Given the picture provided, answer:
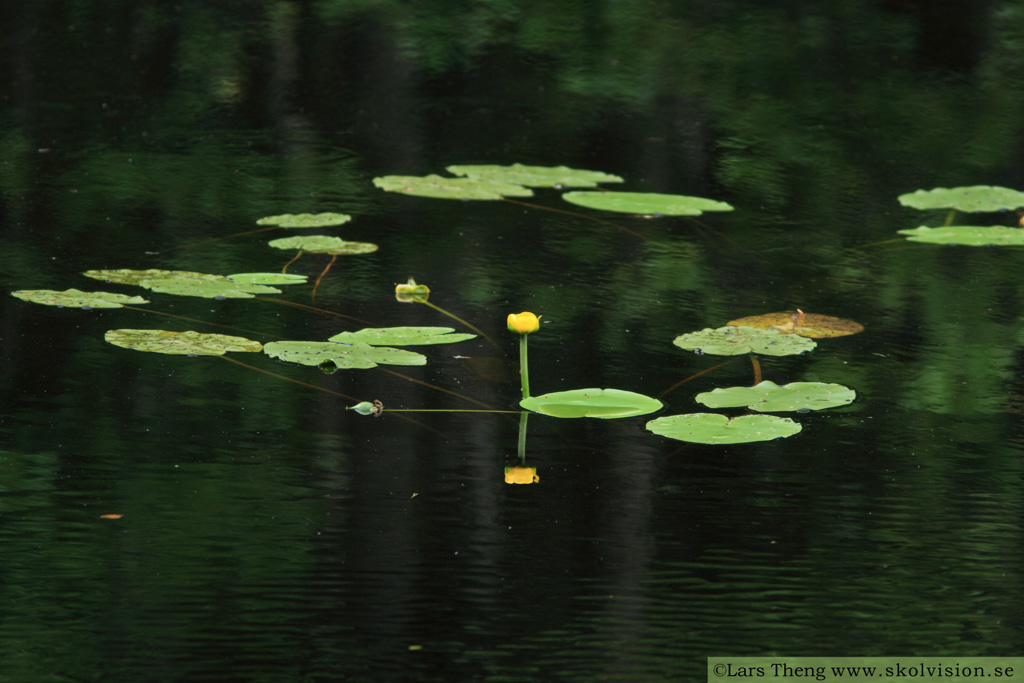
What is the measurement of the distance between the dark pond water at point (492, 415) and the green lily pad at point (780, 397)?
39 mm

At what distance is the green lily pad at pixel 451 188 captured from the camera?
11.7 feet

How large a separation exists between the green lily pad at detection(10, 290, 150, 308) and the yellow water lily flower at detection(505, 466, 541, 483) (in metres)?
1.07

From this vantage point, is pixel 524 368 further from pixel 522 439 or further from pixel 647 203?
pixel 647 203

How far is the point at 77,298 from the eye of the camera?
2.63m

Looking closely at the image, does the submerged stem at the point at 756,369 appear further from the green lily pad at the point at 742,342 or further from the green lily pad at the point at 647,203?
the green lily pad at the point at 647,203

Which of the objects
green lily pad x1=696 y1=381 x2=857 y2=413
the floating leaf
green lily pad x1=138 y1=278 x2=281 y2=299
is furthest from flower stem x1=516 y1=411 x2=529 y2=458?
green lily pad x1=138 y1=278 x2=281 y2=299

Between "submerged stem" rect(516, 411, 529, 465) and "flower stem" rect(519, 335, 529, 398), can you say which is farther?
"flower stem" rect(519, 335, 529, 398)

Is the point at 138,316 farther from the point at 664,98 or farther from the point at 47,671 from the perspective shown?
the point at 664,98

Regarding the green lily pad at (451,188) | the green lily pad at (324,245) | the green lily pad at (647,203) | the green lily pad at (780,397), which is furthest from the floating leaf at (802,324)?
the green lily pad at (451,188)

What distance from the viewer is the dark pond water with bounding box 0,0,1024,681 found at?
1.54m

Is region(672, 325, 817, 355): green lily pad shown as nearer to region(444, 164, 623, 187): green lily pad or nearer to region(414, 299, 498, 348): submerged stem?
region(414, 299, 498, 348): submerged stem

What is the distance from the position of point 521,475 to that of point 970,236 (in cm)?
191

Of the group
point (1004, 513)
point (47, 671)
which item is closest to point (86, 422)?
point (47, 671)

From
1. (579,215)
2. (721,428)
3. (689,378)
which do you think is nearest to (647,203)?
(579,215)
